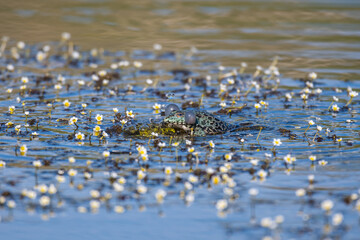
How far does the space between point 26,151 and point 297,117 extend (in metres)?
5.20

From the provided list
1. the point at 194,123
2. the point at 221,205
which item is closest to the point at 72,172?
the point at 221,205

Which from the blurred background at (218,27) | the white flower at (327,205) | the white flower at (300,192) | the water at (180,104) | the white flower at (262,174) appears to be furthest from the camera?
the blurred background at (218,27)

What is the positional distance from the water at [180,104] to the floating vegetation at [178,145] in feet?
0.10

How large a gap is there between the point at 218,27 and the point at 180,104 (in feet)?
26.4

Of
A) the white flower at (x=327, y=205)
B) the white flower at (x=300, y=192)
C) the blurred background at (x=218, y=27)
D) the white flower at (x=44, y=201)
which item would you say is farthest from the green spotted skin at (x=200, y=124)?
the blurred background at (x=218, y=27)

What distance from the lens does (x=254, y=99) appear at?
40.3ft

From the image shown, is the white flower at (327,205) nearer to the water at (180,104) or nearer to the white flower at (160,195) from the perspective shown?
the water at (180,104)

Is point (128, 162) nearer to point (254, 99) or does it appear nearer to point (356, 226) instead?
point (356, 226)

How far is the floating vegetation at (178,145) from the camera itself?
6605mm

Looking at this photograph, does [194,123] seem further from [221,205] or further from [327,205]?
[327,205]

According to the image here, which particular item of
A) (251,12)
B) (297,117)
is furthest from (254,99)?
(251,12)

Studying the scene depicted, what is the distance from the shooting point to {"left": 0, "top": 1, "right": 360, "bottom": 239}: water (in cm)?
631

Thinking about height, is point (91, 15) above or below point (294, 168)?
above

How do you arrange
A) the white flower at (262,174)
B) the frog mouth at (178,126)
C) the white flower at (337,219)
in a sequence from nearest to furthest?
the white flower at (337,219)
the white flower at (262,174)
the frog mouth at (178,126)
